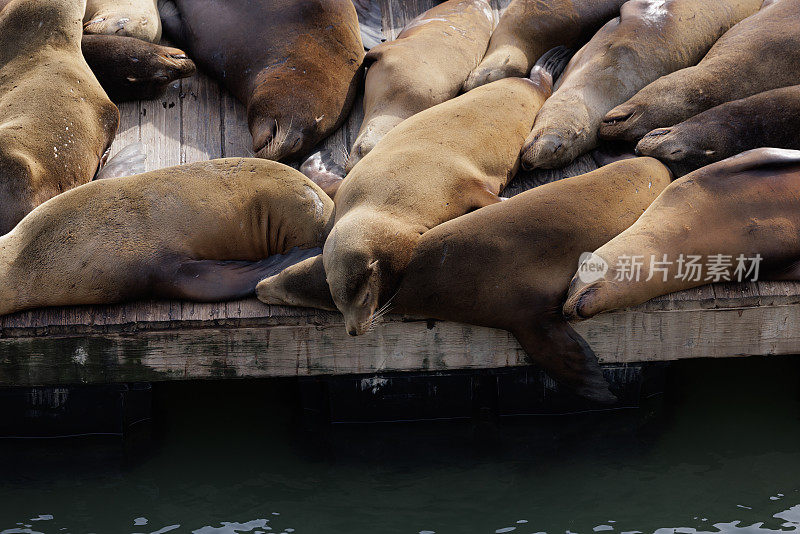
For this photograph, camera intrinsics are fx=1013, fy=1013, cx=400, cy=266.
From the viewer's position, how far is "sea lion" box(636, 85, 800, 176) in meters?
5.23

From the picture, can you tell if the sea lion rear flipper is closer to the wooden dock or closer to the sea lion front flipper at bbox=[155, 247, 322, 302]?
the sea lion front flipper at bbox=[155, 247, 322, 302]

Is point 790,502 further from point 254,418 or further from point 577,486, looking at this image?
point 254,418

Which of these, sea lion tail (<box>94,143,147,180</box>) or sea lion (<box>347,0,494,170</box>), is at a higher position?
sea lion (<box>347,0,494,170</box>)

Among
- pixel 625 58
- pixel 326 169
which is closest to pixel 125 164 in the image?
pixel 326 169

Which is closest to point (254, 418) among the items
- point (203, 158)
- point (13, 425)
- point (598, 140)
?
point (13, 425)

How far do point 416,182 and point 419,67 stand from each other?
135cm

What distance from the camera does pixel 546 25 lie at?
6332mm

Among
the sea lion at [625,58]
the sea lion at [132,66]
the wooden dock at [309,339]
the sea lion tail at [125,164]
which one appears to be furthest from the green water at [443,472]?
the sea lion at [132,66]

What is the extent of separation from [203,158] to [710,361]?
10.1 ft

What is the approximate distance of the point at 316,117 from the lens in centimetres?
596

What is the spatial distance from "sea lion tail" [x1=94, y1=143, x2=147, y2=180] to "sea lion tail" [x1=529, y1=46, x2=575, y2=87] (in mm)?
2350

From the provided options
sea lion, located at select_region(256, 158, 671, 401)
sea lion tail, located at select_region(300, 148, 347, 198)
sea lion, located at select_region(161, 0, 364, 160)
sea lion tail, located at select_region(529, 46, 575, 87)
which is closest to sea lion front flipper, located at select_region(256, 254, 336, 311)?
sea lion, located at select_region(256, 158, 671, 401)

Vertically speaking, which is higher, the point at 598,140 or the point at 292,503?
the point at 598,140

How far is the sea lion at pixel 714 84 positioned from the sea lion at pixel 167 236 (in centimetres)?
175
